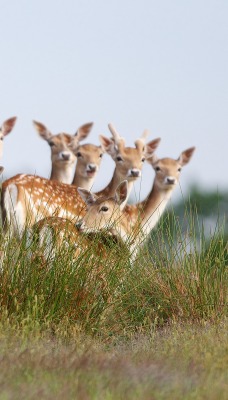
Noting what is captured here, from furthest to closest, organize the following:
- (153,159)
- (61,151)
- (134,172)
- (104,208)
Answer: (61,151) → (153,159) → (134,172) → (104,208)

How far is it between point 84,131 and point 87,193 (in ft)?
14.7

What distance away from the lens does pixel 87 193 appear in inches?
318

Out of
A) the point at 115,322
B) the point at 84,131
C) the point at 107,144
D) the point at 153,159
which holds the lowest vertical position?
the point at 115,322

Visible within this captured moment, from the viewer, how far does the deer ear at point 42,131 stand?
12.2 metres

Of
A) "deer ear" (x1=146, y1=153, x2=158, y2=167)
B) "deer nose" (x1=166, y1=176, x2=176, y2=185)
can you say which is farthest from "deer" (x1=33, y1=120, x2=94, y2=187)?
"deer nose" (x1=166, y1=176, x2=176, y2=185)

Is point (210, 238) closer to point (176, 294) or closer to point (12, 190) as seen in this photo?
point (176, 294)

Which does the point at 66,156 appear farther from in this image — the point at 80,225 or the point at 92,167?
the point at 80,225

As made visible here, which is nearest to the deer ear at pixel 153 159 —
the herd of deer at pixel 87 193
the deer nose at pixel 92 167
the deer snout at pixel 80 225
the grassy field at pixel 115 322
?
the herd of deer at pixel 87 193

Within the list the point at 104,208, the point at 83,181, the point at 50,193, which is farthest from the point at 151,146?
the point at 104,208

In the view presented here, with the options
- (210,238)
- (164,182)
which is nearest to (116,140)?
(164,182)

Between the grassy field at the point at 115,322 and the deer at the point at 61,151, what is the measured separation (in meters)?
4.71

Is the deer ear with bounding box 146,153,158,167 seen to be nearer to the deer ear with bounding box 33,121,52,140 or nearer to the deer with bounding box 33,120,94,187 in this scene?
the deer with bounding box 33,120,94,187

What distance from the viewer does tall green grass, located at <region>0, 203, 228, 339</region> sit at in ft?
18.4

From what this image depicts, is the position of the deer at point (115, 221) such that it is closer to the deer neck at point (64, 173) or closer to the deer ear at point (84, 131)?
the deer neck at point (64, 173)
